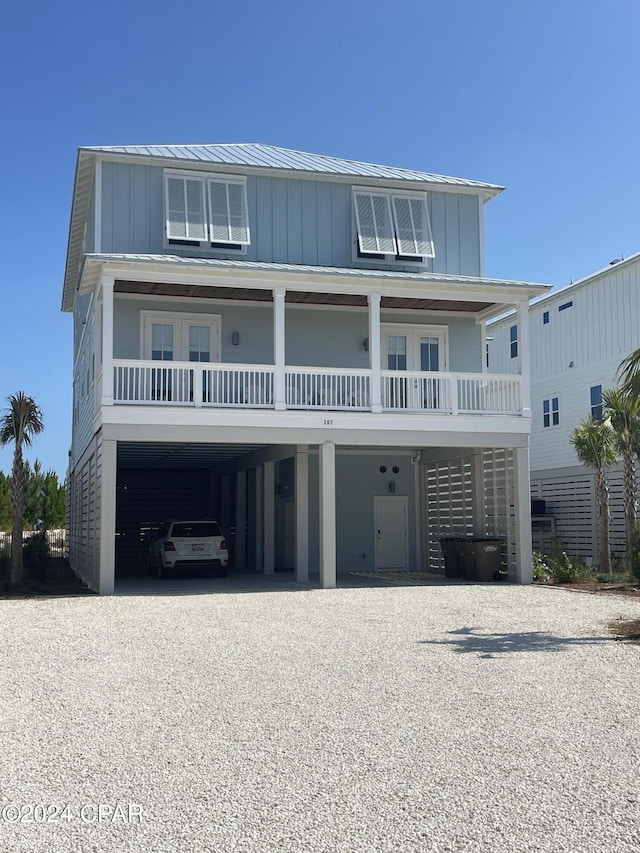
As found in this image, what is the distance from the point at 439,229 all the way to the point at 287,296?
4.84 m

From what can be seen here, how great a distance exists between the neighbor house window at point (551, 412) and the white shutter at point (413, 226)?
978 cm

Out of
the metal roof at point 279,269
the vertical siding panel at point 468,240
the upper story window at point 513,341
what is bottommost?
the metal roof at point 279,269

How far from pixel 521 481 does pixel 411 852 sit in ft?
52.4

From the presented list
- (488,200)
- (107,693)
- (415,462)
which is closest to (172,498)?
(415,462)

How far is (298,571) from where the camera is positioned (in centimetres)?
2056

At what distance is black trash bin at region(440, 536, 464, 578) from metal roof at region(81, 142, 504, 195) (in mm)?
8835

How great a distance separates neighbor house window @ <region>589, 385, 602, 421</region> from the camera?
2862 cm

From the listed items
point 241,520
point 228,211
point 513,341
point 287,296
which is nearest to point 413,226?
point 287,296

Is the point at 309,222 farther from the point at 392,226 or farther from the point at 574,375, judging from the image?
the point at 574,375

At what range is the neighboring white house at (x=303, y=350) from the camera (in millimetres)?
18953

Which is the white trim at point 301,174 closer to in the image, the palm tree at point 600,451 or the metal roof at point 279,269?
the metal roof at point 279,269

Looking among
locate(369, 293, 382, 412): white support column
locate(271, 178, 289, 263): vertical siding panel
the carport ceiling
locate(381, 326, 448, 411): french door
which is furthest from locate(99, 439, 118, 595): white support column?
locate(381, 326, 448, 411): french door

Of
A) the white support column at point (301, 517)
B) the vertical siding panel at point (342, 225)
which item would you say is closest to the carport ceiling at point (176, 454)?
the white support column at point (301, 517)

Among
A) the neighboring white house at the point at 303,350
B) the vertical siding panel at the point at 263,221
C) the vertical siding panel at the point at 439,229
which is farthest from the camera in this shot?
the vertical siding panel at the point at 439,229
